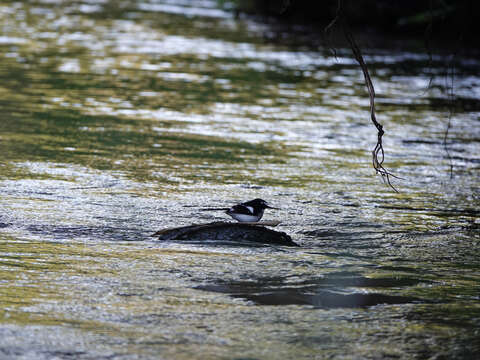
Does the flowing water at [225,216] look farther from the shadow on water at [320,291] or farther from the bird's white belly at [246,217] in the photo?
the bird's white belly at [246,217]

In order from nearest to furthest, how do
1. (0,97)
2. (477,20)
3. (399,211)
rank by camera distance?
(399,211)
(0,97)
(477,20)

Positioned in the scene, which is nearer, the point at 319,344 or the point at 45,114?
the point at 319,344

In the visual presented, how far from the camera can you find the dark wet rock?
7656mm

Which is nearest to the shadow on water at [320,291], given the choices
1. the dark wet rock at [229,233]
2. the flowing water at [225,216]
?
the flowing water at [225,216]

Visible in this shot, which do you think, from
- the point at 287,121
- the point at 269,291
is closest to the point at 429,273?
the point at 269,291

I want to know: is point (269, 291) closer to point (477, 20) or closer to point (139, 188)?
point (139, 188)

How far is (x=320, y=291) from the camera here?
6484 millimetres

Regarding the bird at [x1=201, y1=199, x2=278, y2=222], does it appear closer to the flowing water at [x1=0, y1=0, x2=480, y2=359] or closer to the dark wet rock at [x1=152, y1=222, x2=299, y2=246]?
the dark wet rock at [x1=152, y1=222, x2=299, y2=246]

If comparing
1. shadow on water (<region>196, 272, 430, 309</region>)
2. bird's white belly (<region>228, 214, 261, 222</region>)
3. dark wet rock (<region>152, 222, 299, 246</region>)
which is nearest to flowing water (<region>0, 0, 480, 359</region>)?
shadow on water (<region>196, 272, 430, 309</region>)

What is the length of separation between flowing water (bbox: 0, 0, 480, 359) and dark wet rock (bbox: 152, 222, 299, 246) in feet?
0.41

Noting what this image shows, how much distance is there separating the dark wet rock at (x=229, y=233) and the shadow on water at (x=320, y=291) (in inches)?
40.7

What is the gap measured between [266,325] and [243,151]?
6.49 metres

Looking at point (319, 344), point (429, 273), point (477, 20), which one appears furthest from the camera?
point (477, 20)

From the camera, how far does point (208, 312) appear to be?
5.91m
